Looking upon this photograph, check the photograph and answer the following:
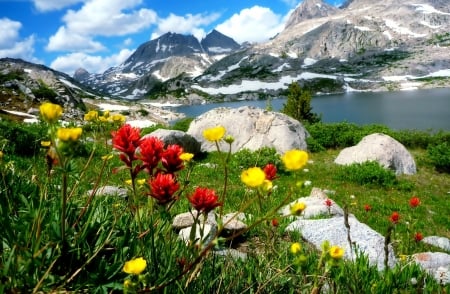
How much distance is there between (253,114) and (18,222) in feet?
71.7

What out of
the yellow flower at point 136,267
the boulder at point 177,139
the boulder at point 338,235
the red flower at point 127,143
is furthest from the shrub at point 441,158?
the yellow flower at point 136,267

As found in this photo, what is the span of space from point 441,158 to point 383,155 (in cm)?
291

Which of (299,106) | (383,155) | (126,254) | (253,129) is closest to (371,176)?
(383,155)

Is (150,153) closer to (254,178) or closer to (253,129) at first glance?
(254,178)

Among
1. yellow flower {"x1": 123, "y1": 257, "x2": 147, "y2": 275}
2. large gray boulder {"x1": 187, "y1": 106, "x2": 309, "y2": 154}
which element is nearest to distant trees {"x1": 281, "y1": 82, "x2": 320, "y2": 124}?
large gray boulder {"x1": 187, "y1": 106, "x2": 309, "y2": 154}

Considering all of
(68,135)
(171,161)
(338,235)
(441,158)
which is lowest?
(441,158)

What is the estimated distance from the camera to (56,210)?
123 inches

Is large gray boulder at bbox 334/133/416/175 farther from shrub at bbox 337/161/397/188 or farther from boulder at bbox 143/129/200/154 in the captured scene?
boulder at bbox 143/129/200/154

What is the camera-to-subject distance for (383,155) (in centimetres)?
1820

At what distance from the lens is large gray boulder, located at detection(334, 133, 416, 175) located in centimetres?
1814

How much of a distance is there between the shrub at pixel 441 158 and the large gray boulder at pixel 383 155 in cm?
102

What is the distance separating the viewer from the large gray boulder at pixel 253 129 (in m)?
22.0

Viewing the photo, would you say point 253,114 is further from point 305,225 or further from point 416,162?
point 305,225

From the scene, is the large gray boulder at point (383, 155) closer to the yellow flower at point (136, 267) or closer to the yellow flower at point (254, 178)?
the yellow flower at point (254, 178)
